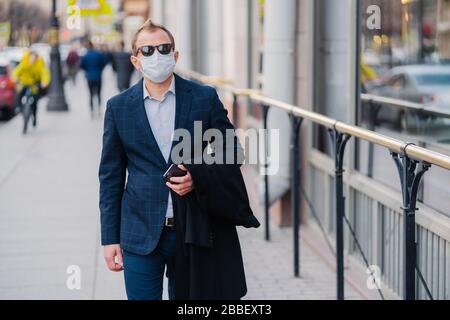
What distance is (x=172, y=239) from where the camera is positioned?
13.1 feet

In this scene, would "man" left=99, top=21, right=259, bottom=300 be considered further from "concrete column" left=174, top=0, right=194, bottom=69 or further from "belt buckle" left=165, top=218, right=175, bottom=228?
"concrete column" left=174, top=0, right=194, bottom=69

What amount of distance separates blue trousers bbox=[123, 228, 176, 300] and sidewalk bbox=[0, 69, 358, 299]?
2.37m

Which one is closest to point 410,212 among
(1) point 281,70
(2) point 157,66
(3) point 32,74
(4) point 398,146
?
(4) point 398,146

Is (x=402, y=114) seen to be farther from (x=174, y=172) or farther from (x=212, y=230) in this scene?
(x=174, y=172)

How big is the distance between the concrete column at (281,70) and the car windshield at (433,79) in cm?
907

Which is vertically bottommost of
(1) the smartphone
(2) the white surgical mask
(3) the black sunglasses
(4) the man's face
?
(1) the smartphone

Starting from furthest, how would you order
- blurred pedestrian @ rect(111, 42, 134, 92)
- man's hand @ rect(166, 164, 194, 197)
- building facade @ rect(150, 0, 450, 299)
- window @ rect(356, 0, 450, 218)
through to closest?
1. blurred pedestrian @ rect(111, 42, 134, 92)
2. window @ rect(356, 0, 450, 218)
3. building facade @ rect(150, 0, 450, 299)
4. man's hand @ rect(166, 164, 194, 197)

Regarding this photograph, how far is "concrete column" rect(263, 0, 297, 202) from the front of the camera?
27.9 feet

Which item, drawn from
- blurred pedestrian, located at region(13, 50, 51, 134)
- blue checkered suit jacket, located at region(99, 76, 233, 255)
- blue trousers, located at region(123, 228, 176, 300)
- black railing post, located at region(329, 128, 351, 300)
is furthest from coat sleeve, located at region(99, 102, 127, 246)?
blurred pedestrian, located at region(13, 50, 51, 134)

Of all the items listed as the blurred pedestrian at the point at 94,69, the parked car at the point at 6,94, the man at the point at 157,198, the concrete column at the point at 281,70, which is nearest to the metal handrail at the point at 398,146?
the man at the point at 157,198

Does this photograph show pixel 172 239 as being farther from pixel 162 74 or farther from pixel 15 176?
pixel 15 176

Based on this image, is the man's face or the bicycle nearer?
the man's face

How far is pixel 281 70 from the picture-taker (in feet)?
28.4

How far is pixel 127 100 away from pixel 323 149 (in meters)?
4.56
